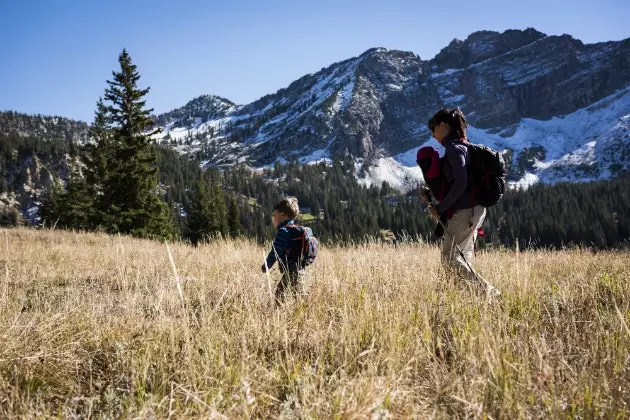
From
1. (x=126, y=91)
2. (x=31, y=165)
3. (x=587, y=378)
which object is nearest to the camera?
(x=587, y=378)

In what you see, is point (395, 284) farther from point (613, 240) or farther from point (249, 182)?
point (249, 182)

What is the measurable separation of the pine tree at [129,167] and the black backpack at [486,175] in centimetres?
2288

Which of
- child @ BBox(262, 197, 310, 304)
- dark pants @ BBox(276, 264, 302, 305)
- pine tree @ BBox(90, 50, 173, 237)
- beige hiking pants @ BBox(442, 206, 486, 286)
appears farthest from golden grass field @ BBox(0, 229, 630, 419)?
pine tree @ BBox(90, 50, 173, 237)

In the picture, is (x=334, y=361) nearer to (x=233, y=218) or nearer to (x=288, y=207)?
(x=288, y=207)

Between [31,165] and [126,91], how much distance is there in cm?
15828

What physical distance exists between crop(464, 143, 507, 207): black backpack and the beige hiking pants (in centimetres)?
18

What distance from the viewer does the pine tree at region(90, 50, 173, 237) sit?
23625 mm

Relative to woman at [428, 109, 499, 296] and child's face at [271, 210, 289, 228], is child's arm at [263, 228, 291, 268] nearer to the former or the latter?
child's face at [271, 210, 289, 228]

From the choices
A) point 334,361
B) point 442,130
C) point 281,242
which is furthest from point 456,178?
point 334,361

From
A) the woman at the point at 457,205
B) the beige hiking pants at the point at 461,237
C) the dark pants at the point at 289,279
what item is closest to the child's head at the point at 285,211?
the dark pants at the point at 289,279

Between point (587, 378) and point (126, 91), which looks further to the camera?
point (126, 91)

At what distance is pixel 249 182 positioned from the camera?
16888 cm

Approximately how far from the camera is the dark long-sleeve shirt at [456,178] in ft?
13.1

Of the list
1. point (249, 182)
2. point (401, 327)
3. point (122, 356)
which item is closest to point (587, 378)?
point (401, 327)
